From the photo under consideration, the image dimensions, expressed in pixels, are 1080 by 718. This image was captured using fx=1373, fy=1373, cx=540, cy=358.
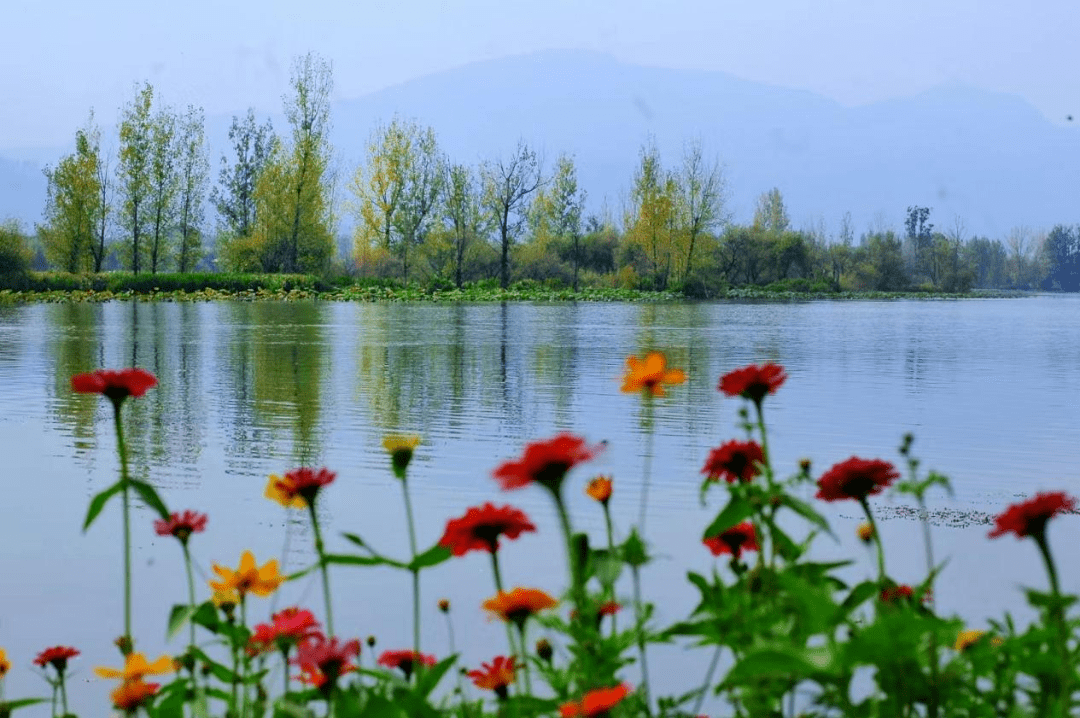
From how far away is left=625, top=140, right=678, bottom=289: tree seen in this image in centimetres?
4475

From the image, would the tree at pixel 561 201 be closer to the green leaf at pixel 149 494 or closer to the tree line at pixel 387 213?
the tree line at pixel 387 213

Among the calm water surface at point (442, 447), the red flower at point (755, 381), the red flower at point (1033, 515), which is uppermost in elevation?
the red flower at point (755, 381)

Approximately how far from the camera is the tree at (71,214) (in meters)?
38.8

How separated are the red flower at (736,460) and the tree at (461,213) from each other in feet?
136

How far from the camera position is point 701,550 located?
14.6ft

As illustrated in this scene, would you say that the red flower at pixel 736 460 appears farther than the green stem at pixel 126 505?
Yes

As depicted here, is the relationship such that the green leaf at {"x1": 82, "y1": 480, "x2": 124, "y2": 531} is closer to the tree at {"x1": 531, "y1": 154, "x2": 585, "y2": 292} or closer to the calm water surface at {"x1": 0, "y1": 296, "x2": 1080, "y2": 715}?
the calm water surface at {"x1": 0, "y1": 296, "x2": 1080, "y2": 715}

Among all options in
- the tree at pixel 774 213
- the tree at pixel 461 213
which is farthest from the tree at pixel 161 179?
the tree at pixel 774 213

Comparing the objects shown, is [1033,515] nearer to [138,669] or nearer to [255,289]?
[138,669]

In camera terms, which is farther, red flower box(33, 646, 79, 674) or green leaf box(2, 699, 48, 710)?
red flower box(33, 646, 79, 674)

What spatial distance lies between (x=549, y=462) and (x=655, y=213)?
44.0 m

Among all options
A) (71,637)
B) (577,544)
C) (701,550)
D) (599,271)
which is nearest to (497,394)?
(701,550)

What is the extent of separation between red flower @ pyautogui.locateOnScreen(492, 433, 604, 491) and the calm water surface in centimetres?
156

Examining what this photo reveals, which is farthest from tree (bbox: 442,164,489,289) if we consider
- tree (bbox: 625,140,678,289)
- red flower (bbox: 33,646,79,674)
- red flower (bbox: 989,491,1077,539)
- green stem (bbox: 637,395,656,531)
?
red flower (bbox: 989,491,1077,539)
